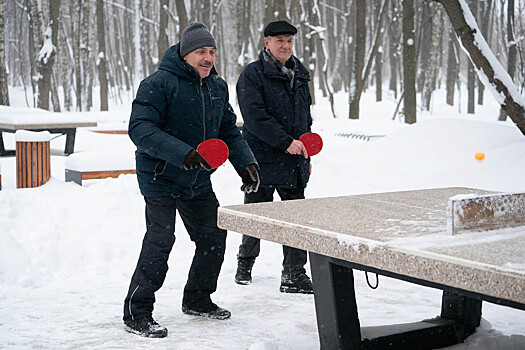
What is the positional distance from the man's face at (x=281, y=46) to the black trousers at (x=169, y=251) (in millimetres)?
1262

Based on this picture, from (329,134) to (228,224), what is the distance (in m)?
11.5

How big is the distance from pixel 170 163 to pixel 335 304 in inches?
53.1

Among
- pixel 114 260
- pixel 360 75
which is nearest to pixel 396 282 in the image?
pixel 114 260

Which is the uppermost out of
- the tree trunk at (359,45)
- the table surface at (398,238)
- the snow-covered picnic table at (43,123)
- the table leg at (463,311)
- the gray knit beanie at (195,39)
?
the tree trunk at (359,45)

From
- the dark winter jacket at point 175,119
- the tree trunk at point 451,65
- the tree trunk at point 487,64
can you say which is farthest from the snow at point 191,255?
the tree trunk at point 451,65

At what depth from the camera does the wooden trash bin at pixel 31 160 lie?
7520mm

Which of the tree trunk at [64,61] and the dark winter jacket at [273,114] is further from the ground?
the tree trunk at [64,61]

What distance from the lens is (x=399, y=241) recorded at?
7.56 ft

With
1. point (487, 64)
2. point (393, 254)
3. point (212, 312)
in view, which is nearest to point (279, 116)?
point (212, 312)

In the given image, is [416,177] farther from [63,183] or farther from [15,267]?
[15,267]

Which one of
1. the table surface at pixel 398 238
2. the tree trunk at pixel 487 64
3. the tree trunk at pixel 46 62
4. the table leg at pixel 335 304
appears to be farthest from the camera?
the tree trunk at pixel 46 62

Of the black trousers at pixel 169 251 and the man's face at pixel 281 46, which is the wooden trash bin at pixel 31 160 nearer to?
the man's face at pixel 281 46

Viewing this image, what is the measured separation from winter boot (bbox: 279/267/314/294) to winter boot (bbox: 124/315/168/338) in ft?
4.20

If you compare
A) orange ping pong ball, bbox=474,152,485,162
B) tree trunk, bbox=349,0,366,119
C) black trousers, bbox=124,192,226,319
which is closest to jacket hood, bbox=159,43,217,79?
black trousers, bbox=124,192,226,319
